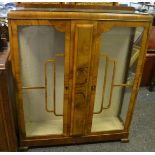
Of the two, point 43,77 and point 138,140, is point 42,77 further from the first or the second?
point 138,140

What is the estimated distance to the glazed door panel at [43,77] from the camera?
3.85ft

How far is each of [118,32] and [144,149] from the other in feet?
3.01

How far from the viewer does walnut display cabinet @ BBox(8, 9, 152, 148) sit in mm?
1092

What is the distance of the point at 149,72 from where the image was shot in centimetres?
243

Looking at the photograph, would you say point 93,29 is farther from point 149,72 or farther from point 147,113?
point 149,72

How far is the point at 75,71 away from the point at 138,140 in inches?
33.6

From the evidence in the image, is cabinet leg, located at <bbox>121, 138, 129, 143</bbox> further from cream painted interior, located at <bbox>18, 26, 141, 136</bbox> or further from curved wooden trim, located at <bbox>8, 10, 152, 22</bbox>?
curved wooden trim, located at <bbox>8, 10, 152, 22</bbox>

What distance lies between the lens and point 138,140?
5.31 ft

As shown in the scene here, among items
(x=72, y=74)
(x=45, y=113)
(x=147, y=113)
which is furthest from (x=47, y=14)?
(x=147, y=113)

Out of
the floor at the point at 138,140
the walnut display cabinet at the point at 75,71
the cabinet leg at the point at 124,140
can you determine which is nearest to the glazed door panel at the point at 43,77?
the walnut display cabinet at the point at 75,71

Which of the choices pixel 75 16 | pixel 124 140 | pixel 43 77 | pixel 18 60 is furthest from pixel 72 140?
pixel 75 16

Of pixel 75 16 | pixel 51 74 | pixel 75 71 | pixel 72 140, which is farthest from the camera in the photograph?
pixel 72 140

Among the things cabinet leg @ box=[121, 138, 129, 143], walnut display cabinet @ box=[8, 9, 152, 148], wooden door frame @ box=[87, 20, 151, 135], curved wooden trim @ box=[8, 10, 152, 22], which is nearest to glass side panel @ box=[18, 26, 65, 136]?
walnut display cabinet @ box=[8, 9, 152, 148]

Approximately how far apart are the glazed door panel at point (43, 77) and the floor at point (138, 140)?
6.5 inches
